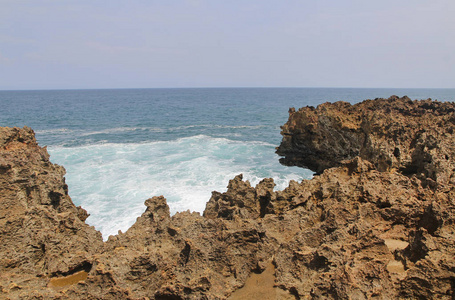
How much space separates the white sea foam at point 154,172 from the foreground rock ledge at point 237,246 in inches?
250

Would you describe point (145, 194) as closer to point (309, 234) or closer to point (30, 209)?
point (30, 209)

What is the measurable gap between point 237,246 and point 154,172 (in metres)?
15.2

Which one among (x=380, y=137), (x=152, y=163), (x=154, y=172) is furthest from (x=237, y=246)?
(x=152, y=163)

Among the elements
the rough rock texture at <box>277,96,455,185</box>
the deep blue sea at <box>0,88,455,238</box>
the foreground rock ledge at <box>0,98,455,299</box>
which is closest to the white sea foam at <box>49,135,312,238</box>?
the deep blue sea at <box>0,88,455,238</box>

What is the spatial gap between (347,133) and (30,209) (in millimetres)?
15371

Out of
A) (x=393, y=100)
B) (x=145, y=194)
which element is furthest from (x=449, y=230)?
(x=393, y=100)

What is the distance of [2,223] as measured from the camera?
5773mm

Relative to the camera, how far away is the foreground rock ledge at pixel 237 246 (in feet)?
16.1

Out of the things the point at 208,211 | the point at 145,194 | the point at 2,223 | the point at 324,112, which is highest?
the point at 324,112

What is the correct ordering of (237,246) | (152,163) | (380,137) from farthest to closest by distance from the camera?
1. (152,163)
2. (380,137)
3. (237,246)

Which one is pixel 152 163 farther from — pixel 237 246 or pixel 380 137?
pixel 237 246

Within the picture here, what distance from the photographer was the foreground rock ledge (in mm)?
4922

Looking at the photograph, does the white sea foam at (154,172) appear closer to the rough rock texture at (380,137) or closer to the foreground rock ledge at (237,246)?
the rough rock texture at (380,137)

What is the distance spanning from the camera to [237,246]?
6.10 meters
